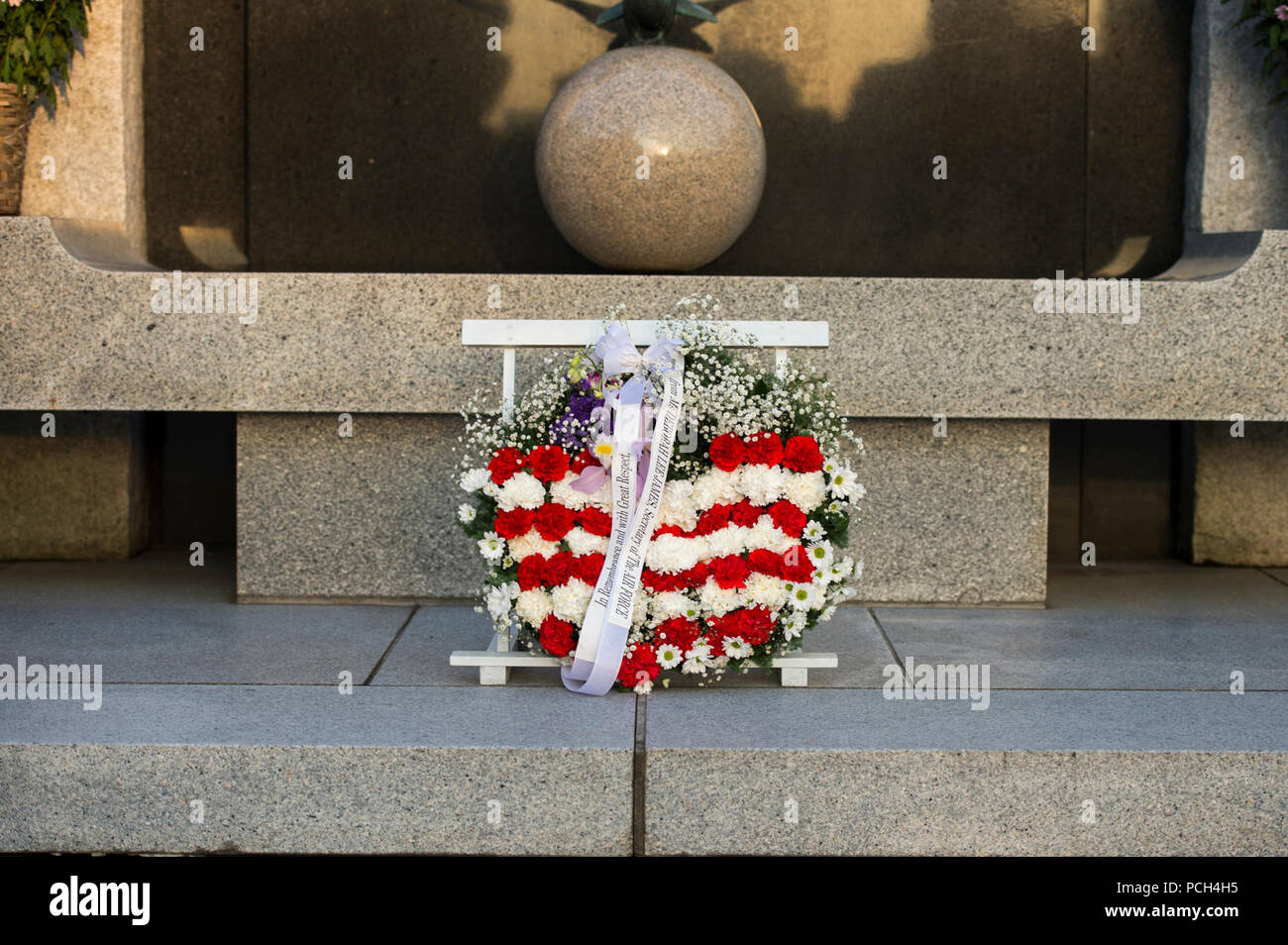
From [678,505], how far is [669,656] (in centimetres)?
40

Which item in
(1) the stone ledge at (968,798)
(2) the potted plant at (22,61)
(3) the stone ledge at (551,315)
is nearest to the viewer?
(1) the stone ledge at (968,798)

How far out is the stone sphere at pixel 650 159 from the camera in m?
4.48

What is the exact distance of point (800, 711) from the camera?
3359 mm

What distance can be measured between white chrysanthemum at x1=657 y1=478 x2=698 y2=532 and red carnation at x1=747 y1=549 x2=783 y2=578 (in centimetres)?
19

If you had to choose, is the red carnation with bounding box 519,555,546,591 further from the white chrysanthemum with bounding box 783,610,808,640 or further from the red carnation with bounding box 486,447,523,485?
the white chrysanthemum with bounding box 783,610,808,640

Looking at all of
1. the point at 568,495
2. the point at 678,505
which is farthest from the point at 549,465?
the point at 678,505

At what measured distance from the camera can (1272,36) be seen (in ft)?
15.9

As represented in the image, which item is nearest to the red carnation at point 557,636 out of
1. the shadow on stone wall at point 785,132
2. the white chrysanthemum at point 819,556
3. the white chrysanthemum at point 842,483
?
the white chrysanthemum at point 819,556

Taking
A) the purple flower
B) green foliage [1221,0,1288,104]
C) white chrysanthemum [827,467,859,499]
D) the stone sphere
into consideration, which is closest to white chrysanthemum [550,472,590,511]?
the purple flower

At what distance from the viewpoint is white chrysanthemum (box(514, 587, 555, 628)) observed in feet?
11.6

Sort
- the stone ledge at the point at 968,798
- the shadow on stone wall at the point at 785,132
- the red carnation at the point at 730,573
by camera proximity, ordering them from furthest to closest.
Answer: the shadow on stone wall at the point at 785,132
the red carnation at the point at 730,573
the stone ledge at the point at 968,798

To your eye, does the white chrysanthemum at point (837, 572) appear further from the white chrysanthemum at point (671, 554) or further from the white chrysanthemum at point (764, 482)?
the white chrysanthemum at point (671, 554)

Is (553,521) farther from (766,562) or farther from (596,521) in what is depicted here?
(766,562)

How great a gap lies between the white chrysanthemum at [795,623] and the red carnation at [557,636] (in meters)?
0.58
